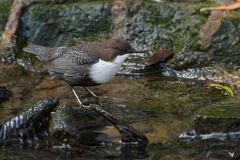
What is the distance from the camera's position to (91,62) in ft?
22.0

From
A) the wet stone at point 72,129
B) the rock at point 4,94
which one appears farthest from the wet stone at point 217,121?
the rock at point 4,94

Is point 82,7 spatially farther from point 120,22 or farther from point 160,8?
point 160,8

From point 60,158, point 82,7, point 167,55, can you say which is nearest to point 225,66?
point 167,55

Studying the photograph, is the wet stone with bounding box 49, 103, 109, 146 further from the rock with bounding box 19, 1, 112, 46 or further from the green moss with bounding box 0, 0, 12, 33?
the green moss with bounding box 0, 0, 12, 33

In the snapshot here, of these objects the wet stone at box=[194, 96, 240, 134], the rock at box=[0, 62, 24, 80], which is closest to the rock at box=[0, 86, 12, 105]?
the rock at box=[0, 62, 24, 80]

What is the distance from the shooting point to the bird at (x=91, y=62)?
6.62m

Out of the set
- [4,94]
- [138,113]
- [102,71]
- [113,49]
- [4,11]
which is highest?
[4,11]

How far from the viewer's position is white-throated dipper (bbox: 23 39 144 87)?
261 inches

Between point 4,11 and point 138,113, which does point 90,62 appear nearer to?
point 138,113

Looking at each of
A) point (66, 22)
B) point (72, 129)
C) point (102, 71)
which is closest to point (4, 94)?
point (102, 71)

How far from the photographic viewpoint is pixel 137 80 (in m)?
Answer: 7.79

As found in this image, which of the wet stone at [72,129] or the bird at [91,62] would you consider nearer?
the wet stone at [72,129]

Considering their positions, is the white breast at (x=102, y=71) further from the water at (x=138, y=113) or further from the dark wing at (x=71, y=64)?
the water at (x=138, y=113)

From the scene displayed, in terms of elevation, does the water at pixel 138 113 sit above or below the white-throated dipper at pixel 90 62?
below
